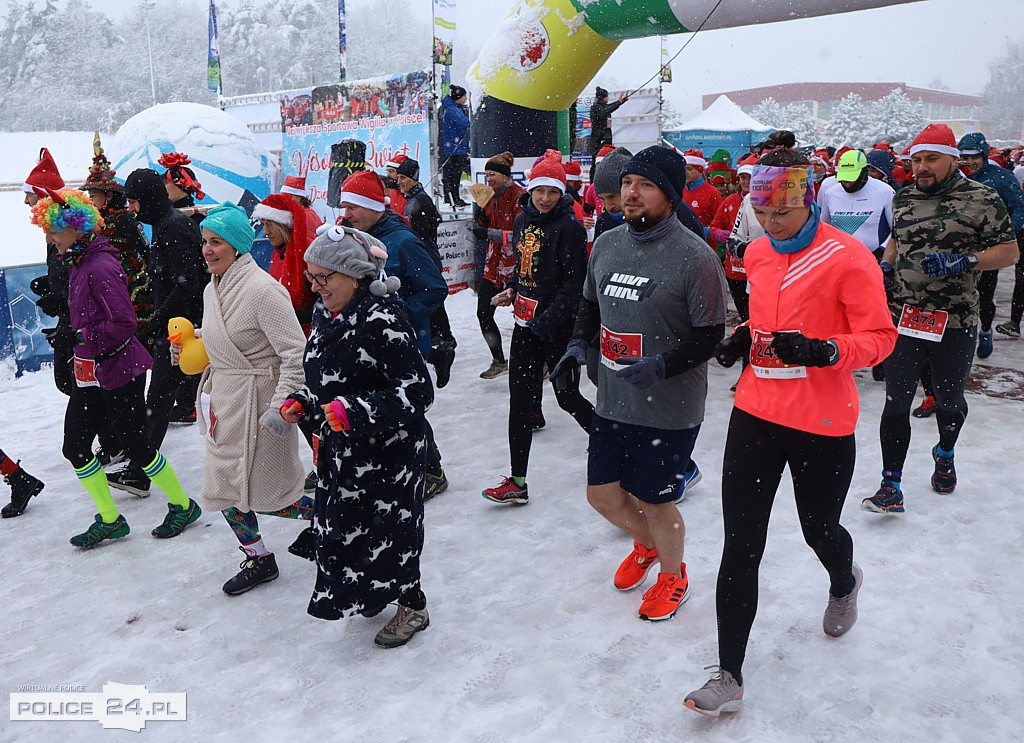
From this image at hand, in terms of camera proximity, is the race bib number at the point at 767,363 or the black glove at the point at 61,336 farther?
the black glove at the point at 61,336

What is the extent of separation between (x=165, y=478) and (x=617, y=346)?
293 cm

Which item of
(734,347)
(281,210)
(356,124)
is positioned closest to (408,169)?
(281,210)

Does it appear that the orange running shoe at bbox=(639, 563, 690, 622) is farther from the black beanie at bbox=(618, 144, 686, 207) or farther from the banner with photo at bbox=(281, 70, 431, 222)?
the banner with photo at bbox=(281, 70, 431, 222)

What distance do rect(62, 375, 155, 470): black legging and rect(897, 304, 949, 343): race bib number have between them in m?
4.50

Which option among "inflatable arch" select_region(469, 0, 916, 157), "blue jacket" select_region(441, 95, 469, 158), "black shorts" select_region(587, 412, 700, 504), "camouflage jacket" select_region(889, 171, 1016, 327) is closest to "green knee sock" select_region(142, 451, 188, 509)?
"black shorts" select_region(587, 412, 700, 504)

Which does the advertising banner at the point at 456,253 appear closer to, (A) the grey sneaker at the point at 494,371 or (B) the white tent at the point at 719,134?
(A) the grey sneaker at the point at 494,371

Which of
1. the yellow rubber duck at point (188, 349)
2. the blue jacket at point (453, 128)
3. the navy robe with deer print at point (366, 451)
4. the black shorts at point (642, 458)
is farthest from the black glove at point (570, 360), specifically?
the blue jacket at point (453, 128)

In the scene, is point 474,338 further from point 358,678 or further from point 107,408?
point 358,678

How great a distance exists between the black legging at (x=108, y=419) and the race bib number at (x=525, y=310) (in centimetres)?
232

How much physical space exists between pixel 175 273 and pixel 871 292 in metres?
4.27

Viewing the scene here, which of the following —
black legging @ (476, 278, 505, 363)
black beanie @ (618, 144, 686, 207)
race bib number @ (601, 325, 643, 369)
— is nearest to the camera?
black beanie @ (618, 144, 686, 207)

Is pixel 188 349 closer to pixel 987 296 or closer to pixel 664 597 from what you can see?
pixel 664 597

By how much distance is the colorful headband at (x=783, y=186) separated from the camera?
2.74 meters

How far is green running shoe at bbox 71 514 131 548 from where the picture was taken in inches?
181
